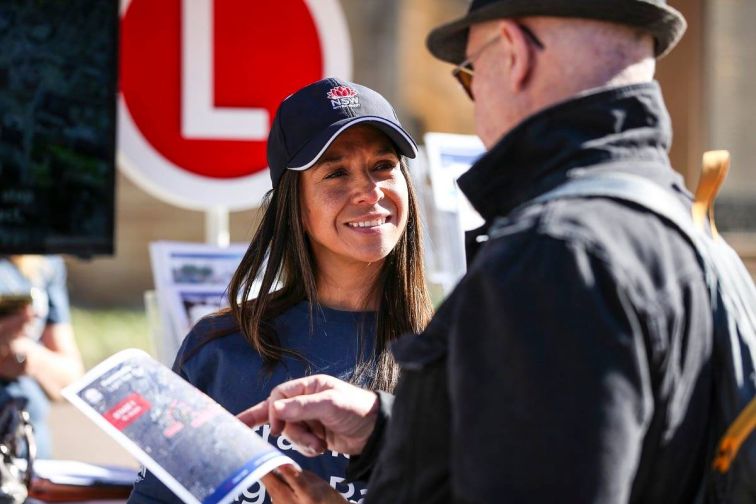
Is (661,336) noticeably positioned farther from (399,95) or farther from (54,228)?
(399,95)

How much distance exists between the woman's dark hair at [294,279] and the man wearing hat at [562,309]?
828mm

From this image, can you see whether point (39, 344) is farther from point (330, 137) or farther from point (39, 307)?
point (330, 137)

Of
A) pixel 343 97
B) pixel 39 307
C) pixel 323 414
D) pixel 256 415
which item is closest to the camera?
pixel 323 414

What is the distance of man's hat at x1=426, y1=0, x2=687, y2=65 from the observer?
4.43 feet

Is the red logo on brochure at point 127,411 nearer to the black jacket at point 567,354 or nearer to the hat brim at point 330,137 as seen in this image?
the black jacket at point 567,354

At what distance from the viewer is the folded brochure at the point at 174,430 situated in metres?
1.58

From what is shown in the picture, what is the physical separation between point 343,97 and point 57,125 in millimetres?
1212

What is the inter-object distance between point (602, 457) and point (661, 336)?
15cm

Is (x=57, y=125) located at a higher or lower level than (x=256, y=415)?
higher

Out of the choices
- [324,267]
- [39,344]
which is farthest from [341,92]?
[39,344]

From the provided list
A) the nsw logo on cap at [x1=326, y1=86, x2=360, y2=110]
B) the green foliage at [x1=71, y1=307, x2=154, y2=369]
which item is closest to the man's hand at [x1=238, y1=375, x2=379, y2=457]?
the nsw logo on cap at [x1=326, y1=86, x2=360, y2=110]

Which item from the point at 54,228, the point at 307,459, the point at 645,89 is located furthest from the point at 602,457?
the point at 54,228

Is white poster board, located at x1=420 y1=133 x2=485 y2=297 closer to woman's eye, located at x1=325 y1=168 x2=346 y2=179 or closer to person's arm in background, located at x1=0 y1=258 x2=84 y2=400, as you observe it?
woman's eye, located at x1=325 y1=168 x2=346 y2=179

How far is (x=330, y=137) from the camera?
227 cm
